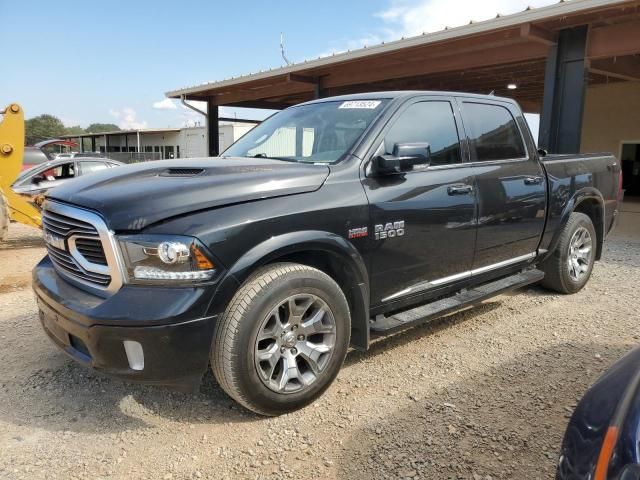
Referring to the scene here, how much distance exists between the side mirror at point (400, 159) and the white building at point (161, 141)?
111ft

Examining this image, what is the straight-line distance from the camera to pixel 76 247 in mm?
2818

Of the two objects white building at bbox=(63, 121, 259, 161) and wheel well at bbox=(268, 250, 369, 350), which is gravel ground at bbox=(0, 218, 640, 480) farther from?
white building at bbox=(63, 121, 259, 161)

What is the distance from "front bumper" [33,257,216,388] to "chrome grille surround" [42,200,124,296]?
10cm

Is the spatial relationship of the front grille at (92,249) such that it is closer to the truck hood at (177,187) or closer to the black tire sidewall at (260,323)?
the truck hood at (177,187)

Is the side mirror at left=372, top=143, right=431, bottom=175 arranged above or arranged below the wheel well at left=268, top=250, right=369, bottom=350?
above

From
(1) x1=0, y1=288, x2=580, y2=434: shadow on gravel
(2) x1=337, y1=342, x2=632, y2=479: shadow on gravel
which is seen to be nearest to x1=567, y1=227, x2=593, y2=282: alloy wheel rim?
(2) x1=337, y1=342, x2=632, y2=479: shadow on gravel

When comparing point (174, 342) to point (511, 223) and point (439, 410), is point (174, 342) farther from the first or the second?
point (511, 223)

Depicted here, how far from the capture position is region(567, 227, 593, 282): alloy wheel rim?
5.25 meters

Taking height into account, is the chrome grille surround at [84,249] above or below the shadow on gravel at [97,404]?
above

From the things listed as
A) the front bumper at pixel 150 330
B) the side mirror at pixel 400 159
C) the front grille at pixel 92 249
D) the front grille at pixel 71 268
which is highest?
the side mirror at pixel 400 159

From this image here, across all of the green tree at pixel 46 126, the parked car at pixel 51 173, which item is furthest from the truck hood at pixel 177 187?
the green tree at pixel 46 126

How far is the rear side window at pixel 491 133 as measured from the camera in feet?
13.4

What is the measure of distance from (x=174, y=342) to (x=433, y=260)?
1.97 metres

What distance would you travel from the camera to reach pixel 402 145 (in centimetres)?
320
